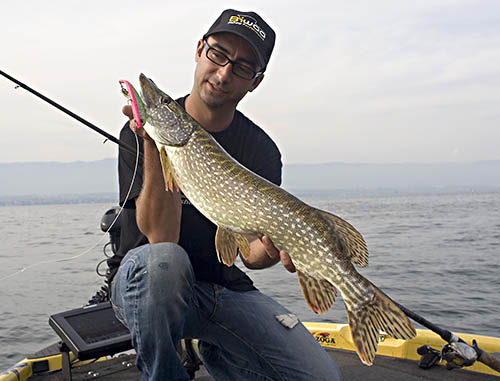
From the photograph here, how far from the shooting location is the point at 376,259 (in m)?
12.7

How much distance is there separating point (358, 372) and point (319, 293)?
1603mm

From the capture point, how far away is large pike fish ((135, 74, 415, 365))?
2.12 metres

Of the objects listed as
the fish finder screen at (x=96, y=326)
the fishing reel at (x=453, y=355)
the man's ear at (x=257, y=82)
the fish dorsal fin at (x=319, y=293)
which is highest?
the man's ear at (x=257, y=82)

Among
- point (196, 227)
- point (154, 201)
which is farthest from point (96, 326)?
point (154, 201)

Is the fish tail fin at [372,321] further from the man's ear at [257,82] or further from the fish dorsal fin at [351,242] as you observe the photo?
the man's ear at [257,82]

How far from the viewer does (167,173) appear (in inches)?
90.2

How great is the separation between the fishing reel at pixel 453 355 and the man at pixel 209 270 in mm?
1061

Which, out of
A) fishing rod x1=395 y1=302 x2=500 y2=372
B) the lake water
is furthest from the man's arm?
fishing rod x1=395 y1=302 x2=500 y2=372

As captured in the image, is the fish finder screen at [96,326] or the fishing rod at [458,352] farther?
the fishing rod at [458,352]

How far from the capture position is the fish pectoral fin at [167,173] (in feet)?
7.50

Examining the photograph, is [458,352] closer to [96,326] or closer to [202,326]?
[202,326]

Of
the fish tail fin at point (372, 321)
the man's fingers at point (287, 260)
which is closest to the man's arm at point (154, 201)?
the man's fingers at point (287, 260)

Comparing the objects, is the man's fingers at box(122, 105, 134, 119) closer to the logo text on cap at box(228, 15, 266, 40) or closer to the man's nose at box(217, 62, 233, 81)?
the man's nose at box(217, 62, 233, 81)

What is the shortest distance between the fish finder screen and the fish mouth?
→ 57.8 inches
